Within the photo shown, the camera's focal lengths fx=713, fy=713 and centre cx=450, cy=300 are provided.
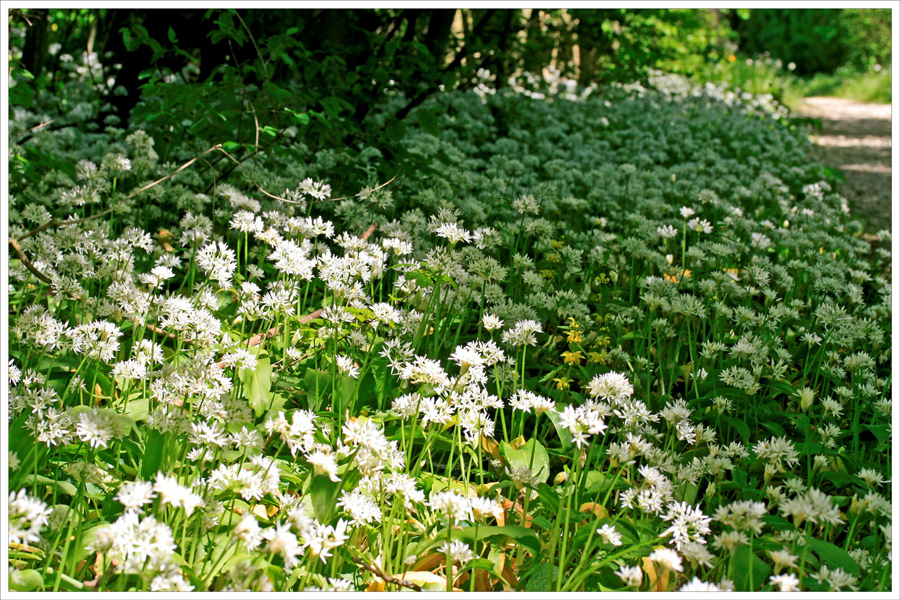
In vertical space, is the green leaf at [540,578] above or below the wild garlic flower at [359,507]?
below

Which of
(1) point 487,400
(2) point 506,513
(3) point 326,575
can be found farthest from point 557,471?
(3) point 326,575

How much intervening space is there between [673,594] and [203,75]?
18.3ft

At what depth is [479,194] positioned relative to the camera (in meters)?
Answer: 4.27

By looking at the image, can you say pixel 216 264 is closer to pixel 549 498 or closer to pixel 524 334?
pixel 524 334

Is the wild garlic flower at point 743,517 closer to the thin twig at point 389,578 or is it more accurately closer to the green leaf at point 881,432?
the thin twig at point 389,578

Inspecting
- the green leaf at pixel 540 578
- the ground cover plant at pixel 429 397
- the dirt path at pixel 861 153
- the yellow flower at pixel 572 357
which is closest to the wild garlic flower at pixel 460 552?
the ground cover plant at pixel 429 397

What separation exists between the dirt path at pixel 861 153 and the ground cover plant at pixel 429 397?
210 centimetres

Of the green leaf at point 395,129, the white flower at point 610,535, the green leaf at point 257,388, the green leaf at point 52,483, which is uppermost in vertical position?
the green leaf at point 395,129

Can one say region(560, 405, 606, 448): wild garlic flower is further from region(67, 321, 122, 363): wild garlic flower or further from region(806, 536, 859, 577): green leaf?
region(67, 321, 122, 363): wild garlic flower

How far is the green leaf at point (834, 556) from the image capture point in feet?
5.25

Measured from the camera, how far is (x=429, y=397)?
1.96 m

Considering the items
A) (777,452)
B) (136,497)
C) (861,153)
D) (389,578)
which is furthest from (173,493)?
(861,153)

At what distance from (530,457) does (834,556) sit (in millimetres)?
769

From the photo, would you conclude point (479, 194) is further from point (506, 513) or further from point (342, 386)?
point (506, 513)
